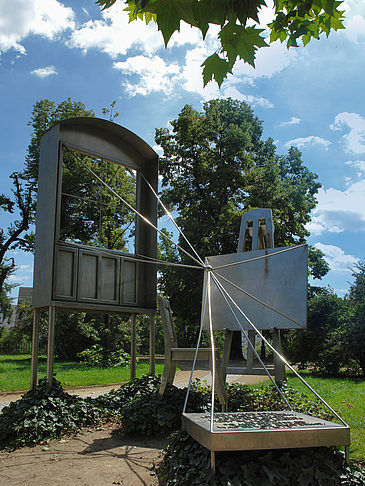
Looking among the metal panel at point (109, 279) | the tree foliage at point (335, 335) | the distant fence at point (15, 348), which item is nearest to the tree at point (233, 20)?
the metal panel at point (109, 279)

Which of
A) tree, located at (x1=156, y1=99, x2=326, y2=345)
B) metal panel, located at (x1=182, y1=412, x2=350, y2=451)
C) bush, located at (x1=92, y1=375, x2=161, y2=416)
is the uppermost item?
tree, located at (x1=156, y1=99, x2=326, y2=345)

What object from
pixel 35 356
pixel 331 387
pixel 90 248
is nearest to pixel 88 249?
pixel 90 248

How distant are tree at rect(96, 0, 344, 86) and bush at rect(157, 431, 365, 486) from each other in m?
2.46

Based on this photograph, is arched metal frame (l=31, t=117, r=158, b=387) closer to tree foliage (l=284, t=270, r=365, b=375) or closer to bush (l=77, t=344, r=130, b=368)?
tree foliage (l=284, t=270, r=365, b=375)

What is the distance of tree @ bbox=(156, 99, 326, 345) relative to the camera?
17.3 m

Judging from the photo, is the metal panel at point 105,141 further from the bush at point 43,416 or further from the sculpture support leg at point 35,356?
the bush at point 43,416

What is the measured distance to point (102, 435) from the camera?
16.7ft

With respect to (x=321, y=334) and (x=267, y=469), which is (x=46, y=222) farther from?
(x=321, y=334)

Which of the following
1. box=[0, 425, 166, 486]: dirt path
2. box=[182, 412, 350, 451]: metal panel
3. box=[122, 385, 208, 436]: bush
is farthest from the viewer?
box=[122, 385, 208, 436]: bush

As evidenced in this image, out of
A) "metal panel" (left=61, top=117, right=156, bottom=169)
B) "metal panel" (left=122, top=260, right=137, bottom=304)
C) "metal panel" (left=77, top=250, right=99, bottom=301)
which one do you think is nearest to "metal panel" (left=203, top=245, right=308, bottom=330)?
"metal panel" (left=122, top=260, right=137, bottom=304)

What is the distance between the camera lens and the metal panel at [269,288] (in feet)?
18.0

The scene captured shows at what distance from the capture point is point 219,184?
61.3 ft

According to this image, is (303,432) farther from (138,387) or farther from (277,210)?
(277,210)

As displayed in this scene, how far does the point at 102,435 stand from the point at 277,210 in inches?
511
